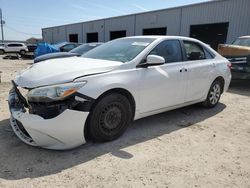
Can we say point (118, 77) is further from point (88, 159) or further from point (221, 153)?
point (221, 153)

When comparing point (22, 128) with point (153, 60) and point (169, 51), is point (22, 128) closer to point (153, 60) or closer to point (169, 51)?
point (153, 60)

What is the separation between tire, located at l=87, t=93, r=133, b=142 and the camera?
3225mm

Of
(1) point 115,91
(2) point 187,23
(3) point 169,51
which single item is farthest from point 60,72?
(2) point 187,23

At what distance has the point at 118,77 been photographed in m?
3.40

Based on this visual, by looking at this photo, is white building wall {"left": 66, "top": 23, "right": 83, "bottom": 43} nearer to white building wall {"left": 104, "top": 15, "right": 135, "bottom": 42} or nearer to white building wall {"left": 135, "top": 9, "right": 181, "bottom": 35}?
white building wall {"left": 104, "top": 15, "right": 135, "bottom": 42}

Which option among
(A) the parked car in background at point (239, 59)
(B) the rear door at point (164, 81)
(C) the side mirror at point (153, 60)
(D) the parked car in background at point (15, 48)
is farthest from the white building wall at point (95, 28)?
(C) the side mirror at point (153, 60)

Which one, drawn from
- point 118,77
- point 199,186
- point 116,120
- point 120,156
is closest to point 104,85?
point 118,77

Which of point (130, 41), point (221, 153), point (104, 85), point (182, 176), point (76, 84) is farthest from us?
point (130, 41)

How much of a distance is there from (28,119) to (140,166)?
1.47 metres

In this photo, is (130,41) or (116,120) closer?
(116,120)

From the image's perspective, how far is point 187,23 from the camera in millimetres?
19703

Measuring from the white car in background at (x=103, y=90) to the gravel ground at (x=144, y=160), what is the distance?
221 mm

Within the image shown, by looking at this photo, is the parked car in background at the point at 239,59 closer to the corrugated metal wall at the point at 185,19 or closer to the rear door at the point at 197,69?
the rear door at the point at 197,69

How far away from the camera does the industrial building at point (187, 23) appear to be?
1658 cm
